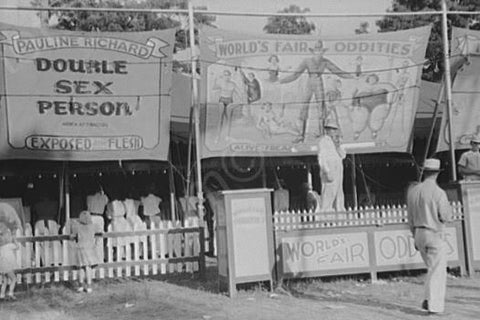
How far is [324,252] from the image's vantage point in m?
10.4

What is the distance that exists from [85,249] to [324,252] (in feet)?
12.9

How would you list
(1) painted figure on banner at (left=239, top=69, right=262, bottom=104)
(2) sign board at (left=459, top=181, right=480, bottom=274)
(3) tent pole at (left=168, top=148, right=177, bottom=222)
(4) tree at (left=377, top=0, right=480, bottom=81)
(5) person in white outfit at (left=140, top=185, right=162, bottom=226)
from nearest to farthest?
(2) sign board at (left=459, top=181, right=480, bottom=274) < (1) painted figure on banner at (left=239, top=69, right=262, bottom=104) < (3) tent pole at (left=168, top=148, right=177, bottom=222) < (5) person in white outfit at (left=140, top=185, right=162, bottom=226) < (4) tree at (left=377, top=0, right=480, bottom=81)

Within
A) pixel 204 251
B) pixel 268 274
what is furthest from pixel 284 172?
pixel 268 274

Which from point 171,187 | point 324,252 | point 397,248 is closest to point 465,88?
point 397,248

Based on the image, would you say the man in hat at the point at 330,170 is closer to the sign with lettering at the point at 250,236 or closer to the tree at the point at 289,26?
the sign with lettering at the point at 250,236

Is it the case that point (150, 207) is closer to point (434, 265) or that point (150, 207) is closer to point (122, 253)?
point (122, 253)

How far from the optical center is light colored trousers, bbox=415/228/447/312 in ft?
25.6

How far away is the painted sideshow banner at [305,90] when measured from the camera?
45.5 feet

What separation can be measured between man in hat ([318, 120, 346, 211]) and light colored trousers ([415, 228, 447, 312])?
4431 millimetres

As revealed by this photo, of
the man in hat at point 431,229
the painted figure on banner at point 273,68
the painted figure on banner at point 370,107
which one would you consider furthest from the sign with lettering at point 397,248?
the painted figure on banner at point 273,68

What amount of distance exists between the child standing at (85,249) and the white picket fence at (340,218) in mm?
3069

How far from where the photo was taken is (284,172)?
18.2 meters

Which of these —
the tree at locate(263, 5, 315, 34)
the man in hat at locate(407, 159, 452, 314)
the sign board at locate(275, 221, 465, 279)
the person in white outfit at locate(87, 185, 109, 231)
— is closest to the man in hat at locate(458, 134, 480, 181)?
the sign board at locate(275, 221, 465, 279)

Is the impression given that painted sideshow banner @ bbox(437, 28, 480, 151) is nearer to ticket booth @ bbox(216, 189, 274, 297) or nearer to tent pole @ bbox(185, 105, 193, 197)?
tent pole @ bbox(185, 105, 193, 197)
